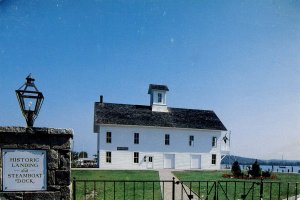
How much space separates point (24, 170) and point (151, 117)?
2715cm

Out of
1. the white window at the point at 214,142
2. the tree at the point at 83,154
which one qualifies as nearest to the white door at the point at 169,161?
the white window at the point at 214,142

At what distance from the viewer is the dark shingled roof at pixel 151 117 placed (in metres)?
30.0

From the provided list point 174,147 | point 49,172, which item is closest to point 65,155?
point 49,172

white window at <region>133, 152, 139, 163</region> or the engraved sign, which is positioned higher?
the engraved sign

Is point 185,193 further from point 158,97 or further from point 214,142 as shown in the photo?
point 158,97

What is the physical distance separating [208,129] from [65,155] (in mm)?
28562

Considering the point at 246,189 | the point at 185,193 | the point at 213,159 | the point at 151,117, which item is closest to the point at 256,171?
the point at 246,189

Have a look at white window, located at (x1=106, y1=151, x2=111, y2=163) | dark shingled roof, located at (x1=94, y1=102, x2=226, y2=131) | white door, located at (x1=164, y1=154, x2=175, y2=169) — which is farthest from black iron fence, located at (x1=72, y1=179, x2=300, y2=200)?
white door, located at (x1=164, y1=154, x2=175, y2=169)

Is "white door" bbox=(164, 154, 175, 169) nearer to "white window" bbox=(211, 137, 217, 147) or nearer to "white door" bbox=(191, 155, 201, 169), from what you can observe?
"white door" bbox=(191, 155, 201, 169)

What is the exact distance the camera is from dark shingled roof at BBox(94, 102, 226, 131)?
98.4 ft

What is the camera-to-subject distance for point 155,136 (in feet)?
101

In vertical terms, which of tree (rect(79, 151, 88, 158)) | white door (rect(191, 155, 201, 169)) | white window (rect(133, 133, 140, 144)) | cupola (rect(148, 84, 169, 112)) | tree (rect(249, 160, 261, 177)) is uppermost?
cupola (rect(148, 84, 169, 112))

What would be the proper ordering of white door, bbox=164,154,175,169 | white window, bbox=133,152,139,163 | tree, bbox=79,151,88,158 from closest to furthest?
white window, bbox=133,152,139,163, white door, bbox=164,154,175,169, tree, bbox=79,151,88,158

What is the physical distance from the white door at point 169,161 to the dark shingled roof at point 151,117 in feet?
11.0
